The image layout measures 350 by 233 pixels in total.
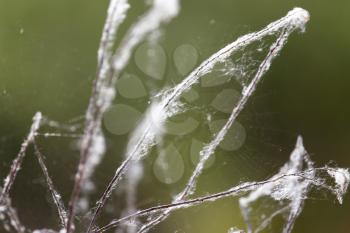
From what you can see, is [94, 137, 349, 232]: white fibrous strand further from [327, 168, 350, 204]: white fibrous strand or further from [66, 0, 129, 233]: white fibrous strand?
[66, 0, 129, 233]: white fibrous strand

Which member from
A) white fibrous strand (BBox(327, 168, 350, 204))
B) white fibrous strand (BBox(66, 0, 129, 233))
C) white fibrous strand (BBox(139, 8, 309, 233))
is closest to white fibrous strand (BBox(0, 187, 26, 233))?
white fibrous strand (BBox(66, 0, 129, 233))

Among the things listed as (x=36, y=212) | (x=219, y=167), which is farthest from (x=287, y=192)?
(x=219, y=167)

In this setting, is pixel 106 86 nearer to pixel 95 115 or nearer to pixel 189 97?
pixel 95 115

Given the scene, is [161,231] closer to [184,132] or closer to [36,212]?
[184,132]

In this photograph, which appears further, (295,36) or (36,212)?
(295,36)

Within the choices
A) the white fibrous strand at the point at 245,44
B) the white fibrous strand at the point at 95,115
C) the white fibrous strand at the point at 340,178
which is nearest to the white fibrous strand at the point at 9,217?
the white fibrous strand at the point at 95,115

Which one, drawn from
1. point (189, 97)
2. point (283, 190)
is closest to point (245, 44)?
point (283, 190)

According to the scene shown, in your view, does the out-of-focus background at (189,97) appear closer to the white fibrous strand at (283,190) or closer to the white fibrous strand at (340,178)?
the white fibrous strand at (283,190)
